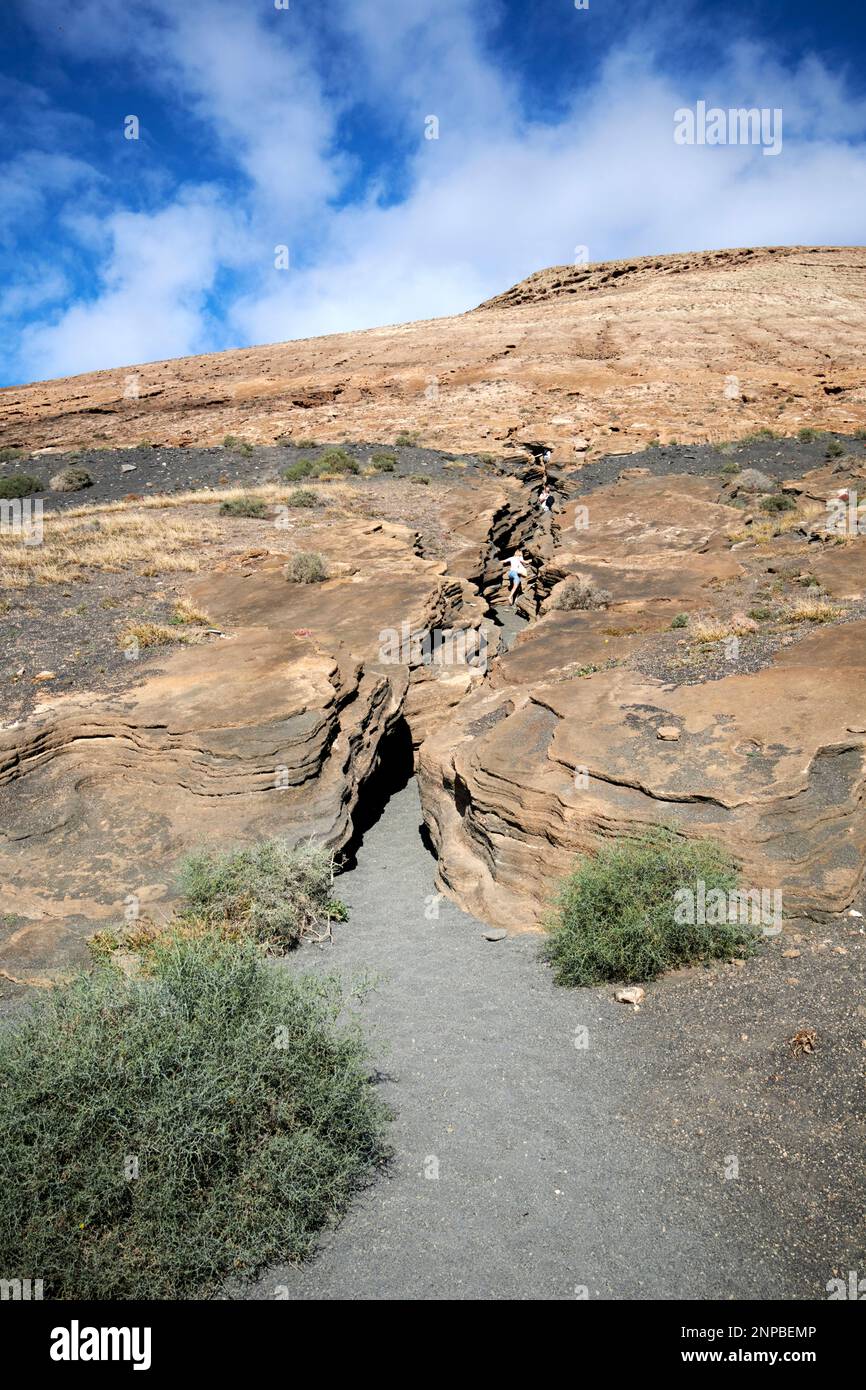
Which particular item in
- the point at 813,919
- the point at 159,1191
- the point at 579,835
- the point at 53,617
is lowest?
the point at 159,1191

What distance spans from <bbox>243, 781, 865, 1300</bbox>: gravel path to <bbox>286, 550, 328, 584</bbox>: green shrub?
8692 millimetres

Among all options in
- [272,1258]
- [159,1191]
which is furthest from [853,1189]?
[159,1191]

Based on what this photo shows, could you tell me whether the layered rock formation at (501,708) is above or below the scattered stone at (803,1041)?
above

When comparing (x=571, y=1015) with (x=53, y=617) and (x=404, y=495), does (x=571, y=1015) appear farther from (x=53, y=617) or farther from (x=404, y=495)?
(x=404, y=495)

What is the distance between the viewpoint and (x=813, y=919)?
5.81 m

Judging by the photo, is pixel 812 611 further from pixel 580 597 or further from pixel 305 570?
pixel 305 570

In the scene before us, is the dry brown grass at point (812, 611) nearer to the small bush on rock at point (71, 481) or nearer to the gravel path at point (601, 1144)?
the gravel path at point (601, 1144)

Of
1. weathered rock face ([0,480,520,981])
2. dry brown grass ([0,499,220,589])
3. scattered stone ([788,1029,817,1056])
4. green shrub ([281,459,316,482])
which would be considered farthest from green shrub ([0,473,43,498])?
scattered stone ([788,1029,817,1056])

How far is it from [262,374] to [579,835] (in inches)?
1541

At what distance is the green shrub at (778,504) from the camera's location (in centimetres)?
1756

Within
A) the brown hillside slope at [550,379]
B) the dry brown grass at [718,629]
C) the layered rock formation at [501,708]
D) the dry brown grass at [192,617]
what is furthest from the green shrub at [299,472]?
the dry brown grass at [718,629]

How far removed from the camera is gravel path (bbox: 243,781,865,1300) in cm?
366

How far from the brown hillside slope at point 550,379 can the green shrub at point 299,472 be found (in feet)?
18.0

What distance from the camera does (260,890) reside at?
6871 mm
